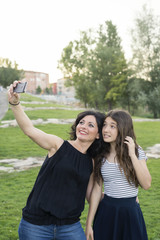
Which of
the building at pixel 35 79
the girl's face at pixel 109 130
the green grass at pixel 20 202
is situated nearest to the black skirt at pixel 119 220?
the girl's face at pixel 109 130

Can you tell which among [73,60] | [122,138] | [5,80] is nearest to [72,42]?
[73,60]

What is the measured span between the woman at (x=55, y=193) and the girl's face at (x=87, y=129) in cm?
14

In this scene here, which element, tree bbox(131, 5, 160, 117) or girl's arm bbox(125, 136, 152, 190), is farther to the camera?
tree bbox(131, 5, 160, 117)

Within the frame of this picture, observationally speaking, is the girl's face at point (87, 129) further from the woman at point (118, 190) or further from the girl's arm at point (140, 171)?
the girl's arm at point (140, 171)

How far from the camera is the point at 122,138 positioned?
8.09ft

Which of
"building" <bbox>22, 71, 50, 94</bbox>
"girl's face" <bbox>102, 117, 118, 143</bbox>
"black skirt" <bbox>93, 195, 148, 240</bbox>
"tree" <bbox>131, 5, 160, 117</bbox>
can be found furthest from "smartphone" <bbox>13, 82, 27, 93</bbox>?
"building" <bbox>22, 71, 50, 94</bbox>

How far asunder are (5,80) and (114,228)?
98.5 feet

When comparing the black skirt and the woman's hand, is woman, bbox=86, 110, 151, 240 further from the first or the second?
the woman's hand

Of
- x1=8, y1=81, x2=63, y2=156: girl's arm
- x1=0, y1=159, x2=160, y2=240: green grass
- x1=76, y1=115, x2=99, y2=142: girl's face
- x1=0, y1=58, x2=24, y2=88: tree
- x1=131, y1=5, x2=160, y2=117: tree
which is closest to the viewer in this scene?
x1=8, y1=81, x2=63, y2=156: girl's arm

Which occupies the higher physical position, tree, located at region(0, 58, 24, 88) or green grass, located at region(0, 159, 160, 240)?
tree, located at region(0, 58, 24, 88)

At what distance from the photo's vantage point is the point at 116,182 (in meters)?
2.44

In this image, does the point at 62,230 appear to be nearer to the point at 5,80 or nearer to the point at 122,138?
the point at 122,138

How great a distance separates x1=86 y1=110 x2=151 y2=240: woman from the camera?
7.91ft

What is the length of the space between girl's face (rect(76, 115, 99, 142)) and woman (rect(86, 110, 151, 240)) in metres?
0.14
